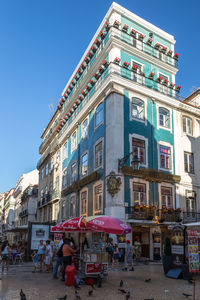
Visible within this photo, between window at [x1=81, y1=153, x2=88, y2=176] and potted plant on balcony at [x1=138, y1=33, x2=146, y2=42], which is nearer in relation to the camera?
potted plant on balcony at [x1=138, y1=33, x2=146, y2=42]

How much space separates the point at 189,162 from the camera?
2641cm

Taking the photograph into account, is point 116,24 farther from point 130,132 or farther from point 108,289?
point 108,289

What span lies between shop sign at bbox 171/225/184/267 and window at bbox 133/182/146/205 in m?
7.96

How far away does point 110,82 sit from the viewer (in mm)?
23406

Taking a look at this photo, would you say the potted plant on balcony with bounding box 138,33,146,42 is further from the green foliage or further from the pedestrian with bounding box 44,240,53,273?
the pedestrian with bounding box 44,240,53,273

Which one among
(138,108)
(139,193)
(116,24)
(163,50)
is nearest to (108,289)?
(139,193)

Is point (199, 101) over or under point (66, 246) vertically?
over

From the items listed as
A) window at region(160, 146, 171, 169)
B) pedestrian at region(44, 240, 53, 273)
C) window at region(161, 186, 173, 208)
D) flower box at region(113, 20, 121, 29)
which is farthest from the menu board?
flower box at region(113, 20, 121, 29)

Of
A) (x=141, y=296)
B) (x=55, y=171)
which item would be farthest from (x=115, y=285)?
(x=55, y=171)

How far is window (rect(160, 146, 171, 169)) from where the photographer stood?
973 inches

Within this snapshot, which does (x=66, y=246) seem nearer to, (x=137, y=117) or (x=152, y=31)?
(x=137, y=117)

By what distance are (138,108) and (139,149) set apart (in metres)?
3.52

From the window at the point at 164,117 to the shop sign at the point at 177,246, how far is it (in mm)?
13438

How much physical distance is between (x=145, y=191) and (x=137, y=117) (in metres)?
5.92
